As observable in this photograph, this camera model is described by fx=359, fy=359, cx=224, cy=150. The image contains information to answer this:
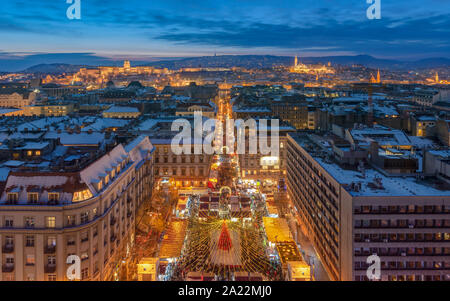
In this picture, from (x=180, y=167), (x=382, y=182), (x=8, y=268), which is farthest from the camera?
(x=180, y=167)

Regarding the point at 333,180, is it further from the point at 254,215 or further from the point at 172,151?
the point at 172,151

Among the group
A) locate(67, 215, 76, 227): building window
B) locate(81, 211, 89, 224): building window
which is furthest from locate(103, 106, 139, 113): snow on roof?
locate(67, 215, 76, 227): building window

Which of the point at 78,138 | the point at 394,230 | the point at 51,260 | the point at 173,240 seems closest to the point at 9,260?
the point at 51,260

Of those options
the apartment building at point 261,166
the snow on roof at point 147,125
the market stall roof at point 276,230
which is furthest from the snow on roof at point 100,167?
the snow on roof at point 147,125

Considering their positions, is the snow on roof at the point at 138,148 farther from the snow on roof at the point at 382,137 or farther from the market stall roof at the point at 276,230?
the snow on roof at the point at 382,137

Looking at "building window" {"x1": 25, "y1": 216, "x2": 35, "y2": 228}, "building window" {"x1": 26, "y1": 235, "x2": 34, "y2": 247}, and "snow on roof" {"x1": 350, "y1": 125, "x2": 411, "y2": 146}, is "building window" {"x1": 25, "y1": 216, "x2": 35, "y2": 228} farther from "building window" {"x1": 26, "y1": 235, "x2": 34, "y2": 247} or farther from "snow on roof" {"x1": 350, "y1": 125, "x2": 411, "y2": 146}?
"snow on roof" {"x1": 350, "y1": 125, "x2": 411, "y2": 146}

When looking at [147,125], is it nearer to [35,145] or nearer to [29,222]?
[35,145]

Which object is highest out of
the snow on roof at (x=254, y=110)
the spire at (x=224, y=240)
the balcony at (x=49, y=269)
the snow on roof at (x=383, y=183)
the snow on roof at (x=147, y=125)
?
the snow on roof at (x=254, y=110)
